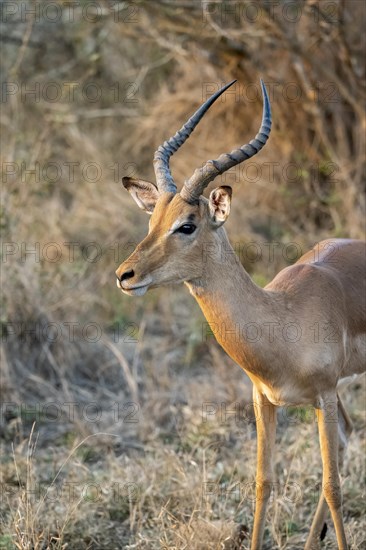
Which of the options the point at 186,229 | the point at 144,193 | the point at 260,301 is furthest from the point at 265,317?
the point at 144,193

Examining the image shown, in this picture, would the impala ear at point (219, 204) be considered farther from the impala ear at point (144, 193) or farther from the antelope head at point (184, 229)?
the impala ear at point (144, 193)

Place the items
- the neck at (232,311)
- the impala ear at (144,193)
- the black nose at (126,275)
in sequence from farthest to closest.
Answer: the impala ear at (144,193) < the neck at (232,311) < the black nose at (126,275)

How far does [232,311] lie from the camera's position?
13.7ft

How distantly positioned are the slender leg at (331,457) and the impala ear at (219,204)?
105 cm

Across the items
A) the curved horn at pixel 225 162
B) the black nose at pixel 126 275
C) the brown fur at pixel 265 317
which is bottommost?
the brown fur at pixel 265 317

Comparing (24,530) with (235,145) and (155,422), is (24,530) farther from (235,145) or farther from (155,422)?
(235,145)

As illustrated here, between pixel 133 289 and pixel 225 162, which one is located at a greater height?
pixel 225 162

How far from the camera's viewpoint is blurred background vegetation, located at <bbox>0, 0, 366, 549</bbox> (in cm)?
516

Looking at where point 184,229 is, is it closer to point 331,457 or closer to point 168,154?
point 168,154

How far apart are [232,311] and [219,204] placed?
52cm

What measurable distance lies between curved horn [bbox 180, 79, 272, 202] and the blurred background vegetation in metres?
1.64

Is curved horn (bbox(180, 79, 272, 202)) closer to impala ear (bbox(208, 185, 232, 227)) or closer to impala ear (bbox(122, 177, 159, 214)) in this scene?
impala ear (bbox(208, 185, 232, 227))

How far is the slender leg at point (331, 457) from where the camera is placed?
432 centimetres

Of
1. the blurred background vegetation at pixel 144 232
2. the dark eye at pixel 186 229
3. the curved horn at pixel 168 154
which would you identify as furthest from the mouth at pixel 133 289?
the blurred background vegetation at pixel 144 232
